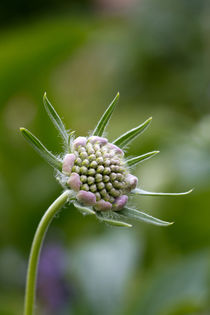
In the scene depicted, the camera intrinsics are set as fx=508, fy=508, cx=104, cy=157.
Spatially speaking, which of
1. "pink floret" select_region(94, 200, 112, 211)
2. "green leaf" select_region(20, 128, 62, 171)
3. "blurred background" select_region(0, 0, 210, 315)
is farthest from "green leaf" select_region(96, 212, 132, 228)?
"blurred background" select_region(0, 0, 210, 315)

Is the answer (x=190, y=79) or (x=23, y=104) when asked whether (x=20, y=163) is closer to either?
(x=23, y=104)

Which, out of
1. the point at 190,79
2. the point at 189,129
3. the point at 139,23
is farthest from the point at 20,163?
the point at 139,23

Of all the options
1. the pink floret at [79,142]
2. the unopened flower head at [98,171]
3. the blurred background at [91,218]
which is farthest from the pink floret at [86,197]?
the blurred background at [91,218]

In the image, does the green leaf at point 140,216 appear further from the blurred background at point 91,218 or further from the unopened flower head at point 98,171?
the blurred background at point 91,218

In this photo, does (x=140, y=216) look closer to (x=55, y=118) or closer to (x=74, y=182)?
(x=74, y=182)

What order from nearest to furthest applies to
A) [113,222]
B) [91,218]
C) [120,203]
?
[113,222] < [120,203] < [91,218]

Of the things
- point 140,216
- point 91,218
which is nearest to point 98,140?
point 140,216
